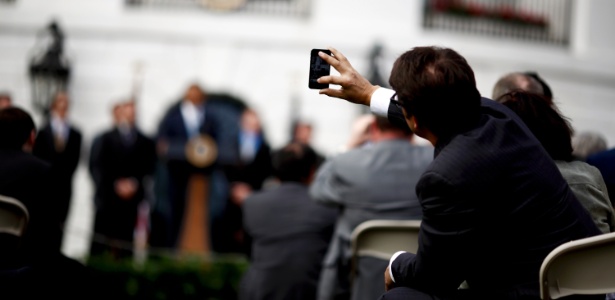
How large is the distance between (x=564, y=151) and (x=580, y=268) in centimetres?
74

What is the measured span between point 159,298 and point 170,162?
15.2ft

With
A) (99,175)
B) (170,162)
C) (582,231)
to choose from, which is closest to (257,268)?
(582,231)

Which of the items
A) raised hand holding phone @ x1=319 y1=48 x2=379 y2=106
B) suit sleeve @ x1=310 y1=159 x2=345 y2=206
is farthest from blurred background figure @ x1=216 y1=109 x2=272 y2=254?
raised hand holding phone @ x1=319 y1=48 x2=379 y2=106

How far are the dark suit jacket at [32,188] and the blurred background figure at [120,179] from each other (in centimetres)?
738

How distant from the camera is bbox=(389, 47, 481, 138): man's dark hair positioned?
3238 millimetres

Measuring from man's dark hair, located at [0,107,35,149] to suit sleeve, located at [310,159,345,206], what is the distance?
1.57m

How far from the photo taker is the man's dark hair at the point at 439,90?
3238 mm

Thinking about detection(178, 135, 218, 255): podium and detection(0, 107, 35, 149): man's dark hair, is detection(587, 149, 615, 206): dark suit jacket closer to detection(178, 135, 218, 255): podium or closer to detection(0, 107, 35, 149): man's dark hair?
detection(0, 107, 35, 149): man's dark hair

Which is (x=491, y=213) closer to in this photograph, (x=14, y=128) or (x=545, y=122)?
Answer: (x=545, y=122)

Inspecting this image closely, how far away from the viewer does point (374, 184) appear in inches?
215

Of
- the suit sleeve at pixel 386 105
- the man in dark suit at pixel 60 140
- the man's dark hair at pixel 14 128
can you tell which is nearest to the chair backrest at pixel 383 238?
the suit sleeve at pixel 386 105

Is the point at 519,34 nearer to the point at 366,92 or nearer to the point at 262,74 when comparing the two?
the point at 262,74

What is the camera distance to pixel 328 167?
5.76 metres

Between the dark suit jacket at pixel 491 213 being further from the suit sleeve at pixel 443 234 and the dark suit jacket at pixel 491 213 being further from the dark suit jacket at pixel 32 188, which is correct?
the dark suit jacket at pixel 32 188
